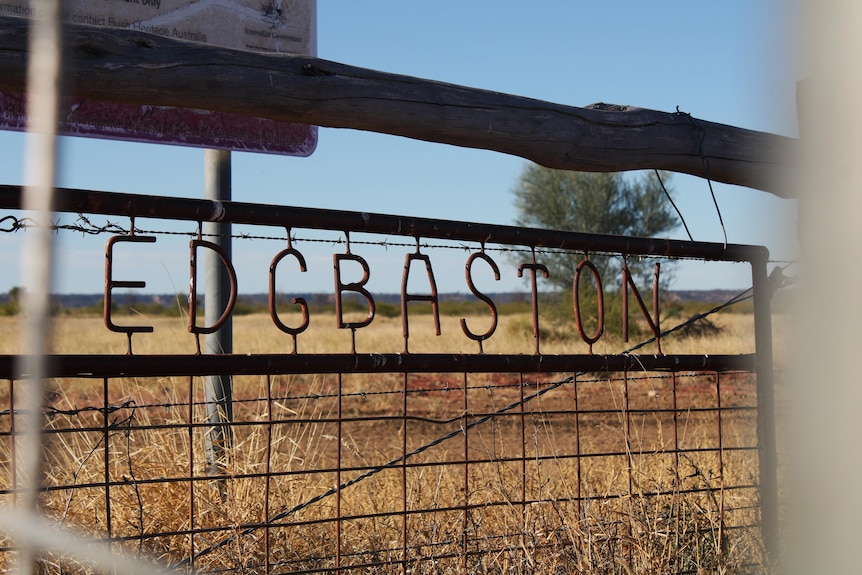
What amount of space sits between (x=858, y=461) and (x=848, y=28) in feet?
2.52

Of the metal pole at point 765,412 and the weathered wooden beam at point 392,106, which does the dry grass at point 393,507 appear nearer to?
the metal pole at point 765,412

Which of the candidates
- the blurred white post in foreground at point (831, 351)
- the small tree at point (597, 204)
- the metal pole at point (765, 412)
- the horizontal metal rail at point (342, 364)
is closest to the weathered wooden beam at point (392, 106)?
the blurred white post in foreground at point (831, 351)

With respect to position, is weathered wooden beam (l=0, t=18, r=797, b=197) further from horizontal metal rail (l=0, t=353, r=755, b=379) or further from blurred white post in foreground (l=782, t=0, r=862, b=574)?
horizontal metal rail (l=0, t=353, r=755, b=379)

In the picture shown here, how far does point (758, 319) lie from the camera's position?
3.28 metres

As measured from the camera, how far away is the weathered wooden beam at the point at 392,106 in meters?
2.30

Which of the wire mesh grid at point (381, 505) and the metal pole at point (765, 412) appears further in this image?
the metal pole at point (765, 412)

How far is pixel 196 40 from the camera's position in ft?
13.1

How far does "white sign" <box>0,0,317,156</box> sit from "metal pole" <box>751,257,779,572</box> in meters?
2.15

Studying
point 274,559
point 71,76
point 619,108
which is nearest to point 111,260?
point 71,76

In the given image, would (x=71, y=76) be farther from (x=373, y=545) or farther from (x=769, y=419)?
(x=769, y=419)

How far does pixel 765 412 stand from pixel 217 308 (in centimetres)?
240

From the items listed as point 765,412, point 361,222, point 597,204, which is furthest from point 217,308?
point 597,204

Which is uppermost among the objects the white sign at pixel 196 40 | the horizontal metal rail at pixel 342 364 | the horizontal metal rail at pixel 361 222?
the white sign at pixel 196 40

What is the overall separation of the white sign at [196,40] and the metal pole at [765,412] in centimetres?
215
